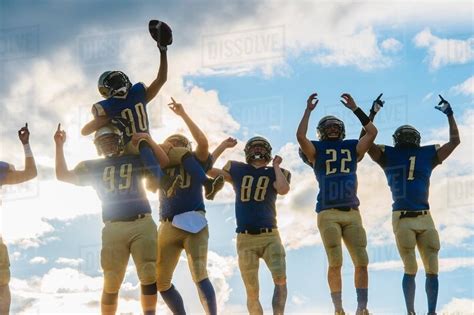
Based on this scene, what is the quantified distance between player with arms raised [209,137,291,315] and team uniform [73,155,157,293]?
148 cm

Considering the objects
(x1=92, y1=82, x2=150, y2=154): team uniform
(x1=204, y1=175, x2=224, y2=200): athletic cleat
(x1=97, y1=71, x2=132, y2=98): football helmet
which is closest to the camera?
(x1=204, y1=175, x2=224, y2=200): athletic cleat

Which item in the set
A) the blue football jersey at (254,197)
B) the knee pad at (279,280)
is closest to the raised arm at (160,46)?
the blue football jersey at (254,197)

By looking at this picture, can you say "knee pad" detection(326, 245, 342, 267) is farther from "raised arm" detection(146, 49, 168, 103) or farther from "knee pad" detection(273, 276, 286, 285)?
"raised arm" detection(146, 49, 168, 103)

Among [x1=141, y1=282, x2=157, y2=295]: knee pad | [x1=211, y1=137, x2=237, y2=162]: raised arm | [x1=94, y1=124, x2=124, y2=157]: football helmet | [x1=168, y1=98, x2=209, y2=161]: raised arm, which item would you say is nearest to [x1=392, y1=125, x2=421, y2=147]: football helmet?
[x1=211, y1=137, x2=237, y2=162]: raised arm

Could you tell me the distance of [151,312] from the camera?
8.81m

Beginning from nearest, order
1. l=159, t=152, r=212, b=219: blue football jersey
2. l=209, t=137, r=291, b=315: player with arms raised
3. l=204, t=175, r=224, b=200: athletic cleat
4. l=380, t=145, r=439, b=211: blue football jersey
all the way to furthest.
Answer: l=204, t=175, r=224, b=200: athletic cleat, l=159, t=152, r=212, b=219: blue football jersey, l=209, t=137, r=291, b=315: player with arms raised, l=380, t=145, r=439, b=211: blue football jersey

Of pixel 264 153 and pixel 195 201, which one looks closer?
pixel 195 201

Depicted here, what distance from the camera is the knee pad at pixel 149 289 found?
8.71 meters

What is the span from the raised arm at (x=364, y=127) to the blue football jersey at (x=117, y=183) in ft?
10.1

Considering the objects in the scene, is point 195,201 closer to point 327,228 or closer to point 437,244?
point 327,228

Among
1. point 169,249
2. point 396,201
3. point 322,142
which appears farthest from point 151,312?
point 396,201

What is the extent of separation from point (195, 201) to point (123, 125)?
1.34 meters

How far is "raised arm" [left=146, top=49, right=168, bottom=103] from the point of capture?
9.86 m

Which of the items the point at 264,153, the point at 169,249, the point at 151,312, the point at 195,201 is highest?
the point at 264,153
